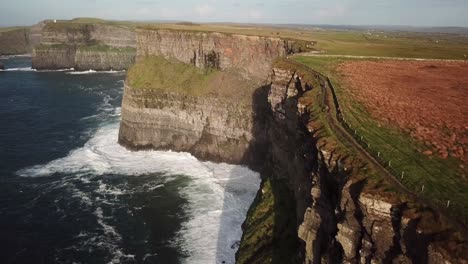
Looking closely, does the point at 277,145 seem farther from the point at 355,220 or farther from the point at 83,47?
the point at 83,47

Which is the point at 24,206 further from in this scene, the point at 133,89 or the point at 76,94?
the point at 76,94

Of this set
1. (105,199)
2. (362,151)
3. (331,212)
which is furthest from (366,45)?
(331,212)

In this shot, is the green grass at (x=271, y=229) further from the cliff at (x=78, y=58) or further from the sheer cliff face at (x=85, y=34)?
the sheer cliff face at (x=85, y=34)

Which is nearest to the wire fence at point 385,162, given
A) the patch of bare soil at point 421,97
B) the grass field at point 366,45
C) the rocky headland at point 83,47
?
the patch of bare soil at point 421,97

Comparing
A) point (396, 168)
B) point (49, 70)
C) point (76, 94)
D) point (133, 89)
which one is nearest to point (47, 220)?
point (133, 89)

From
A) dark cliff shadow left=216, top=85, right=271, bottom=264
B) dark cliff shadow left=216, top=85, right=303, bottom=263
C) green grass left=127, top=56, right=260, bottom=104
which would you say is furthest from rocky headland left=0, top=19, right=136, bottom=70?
dark cliff shadow left=216, top=85, right=303, bottom=263
